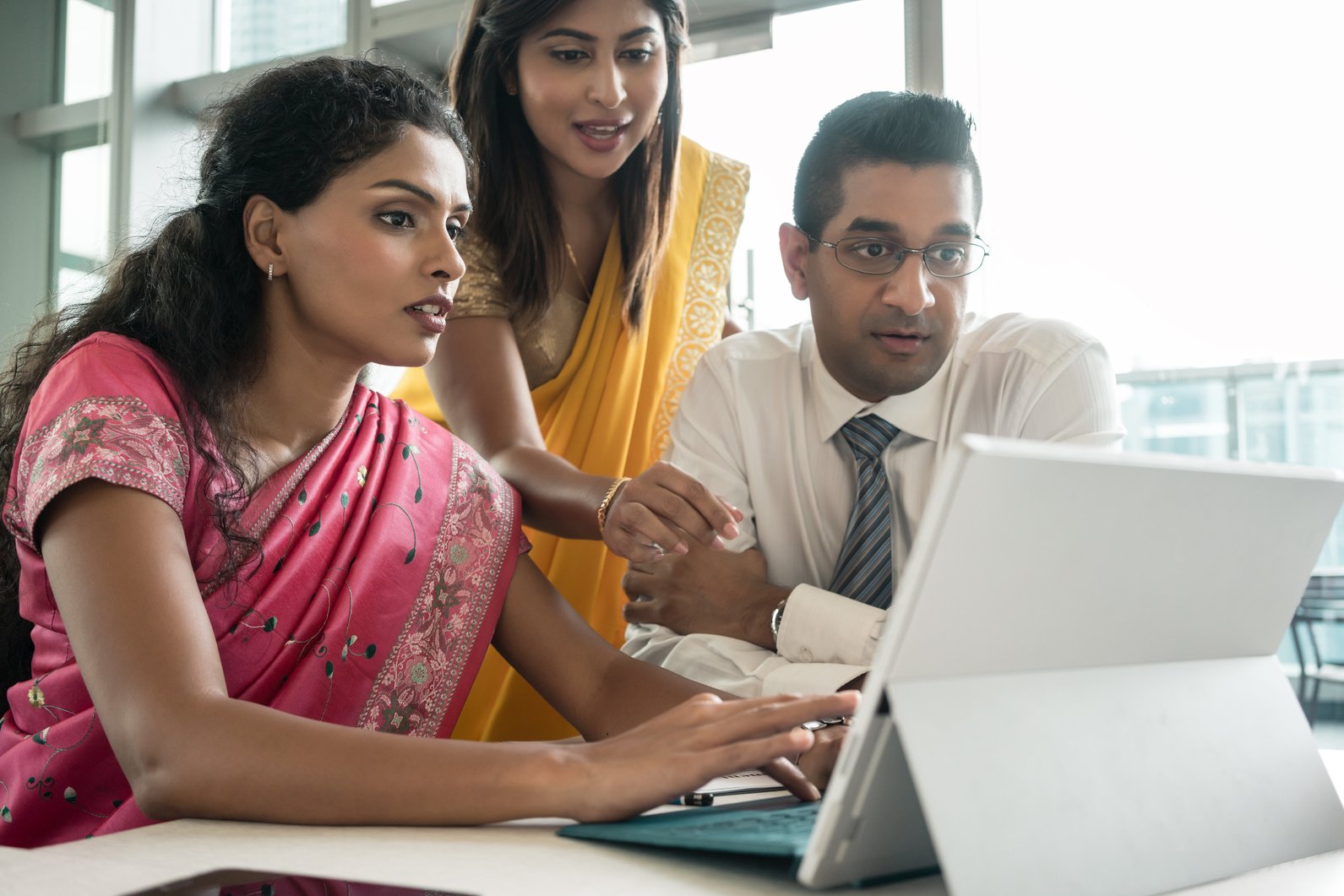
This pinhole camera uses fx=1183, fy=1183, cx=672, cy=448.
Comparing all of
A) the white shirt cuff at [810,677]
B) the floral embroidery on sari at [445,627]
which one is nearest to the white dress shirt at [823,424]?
the white shirt cuff at [810,677]

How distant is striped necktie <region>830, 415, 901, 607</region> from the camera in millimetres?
1475

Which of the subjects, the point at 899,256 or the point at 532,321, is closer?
the point at 899,256

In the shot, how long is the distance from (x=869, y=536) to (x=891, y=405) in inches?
7.7

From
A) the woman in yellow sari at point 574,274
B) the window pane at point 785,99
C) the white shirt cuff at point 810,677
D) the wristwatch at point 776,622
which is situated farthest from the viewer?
the window pane at point 785,99

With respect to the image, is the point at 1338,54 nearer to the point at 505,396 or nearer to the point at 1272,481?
the point at 505,396

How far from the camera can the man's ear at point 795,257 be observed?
1.67 m

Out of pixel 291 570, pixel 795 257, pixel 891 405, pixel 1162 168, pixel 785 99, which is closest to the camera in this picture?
pixel 291 570

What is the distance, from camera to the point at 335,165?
1.27m

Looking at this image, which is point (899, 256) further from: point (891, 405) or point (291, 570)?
point (291, 570)

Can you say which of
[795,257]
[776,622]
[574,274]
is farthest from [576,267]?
[776,622]

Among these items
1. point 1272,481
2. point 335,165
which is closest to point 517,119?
point 335,165

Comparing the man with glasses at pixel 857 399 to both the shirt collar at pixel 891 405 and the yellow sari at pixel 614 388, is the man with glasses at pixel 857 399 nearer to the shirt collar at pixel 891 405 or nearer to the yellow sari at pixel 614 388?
the shirt collar at pixel 891 405

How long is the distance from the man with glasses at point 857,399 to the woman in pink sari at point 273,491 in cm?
20

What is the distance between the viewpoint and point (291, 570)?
121 centimetres
